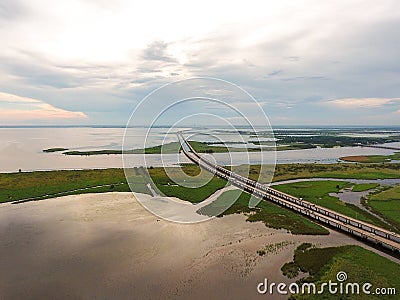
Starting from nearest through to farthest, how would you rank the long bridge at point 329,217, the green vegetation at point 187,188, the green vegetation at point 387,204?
the long bridge at point 329,217
the green vegetation at point 387,204
the green vegetation at point 187,188

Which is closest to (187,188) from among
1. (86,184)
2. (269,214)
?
(269,214)

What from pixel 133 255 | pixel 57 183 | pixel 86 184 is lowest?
pixel 133 255

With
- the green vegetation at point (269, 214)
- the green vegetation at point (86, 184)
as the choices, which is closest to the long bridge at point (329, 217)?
the green vegetation at point (269, 214)

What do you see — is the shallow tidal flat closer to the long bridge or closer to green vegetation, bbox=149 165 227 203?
the long bridge

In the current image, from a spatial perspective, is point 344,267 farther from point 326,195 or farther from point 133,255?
point 326,195

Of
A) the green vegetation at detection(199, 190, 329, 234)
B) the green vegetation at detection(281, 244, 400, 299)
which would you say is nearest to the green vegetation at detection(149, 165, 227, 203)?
the green vegetation at detection(199, 190, 329, 234)

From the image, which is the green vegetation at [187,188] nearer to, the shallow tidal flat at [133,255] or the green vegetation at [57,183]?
the green vegetation at [57,183]

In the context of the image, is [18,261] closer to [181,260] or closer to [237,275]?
[181,260]
